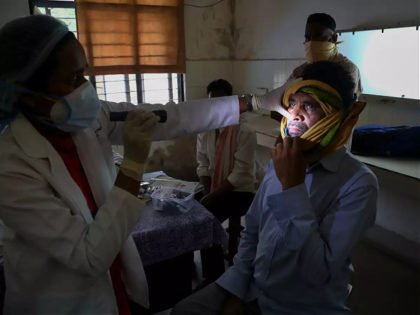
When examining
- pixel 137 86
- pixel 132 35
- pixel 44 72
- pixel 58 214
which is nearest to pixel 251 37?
pixel 132 35

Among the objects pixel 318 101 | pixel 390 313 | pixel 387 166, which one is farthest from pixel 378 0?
pixel 390 313

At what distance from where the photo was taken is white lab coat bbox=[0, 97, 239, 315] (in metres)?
0.80

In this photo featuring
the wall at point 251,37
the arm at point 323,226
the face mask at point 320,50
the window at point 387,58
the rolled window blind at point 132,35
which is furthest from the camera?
the rolled window blind at point 132,35

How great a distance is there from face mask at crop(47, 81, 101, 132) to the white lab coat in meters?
0.07

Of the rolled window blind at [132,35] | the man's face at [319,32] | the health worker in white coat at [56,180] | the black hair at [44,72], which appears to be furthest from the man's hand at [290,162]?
the rolled window blind at [132,35]

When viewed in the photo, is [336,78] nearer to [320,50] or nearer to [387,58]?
[320,50]

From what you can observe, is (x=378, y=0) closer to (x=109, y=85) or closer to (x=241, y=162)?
(x=241, y=162)

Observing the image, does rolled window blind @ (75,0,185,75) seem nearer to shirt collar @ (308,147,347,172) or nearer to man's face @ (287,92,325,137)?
man's face @ (287,92,325,137)

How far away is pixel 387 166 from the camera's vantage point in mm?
2098

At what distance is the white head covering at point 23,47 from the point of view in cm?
82

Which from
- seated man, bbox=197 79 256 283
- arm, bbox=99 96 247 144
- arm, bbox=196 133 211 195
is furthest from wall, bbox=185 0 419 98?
arm, bbox=99 96 247 144

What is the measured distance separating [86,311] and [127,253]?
0.21m

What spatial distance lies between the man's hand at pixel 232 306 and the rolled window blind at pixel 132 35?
2.91 m

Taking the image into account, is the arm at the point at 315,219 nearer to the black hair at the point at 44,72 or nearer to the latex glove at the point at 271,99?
the latex glove at the point at 271,99
